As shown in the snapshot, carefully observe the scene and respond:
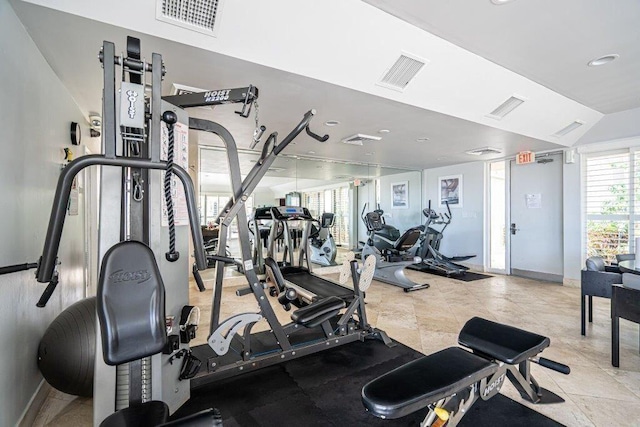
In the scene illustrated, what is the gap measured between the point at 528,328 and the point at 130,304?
3.77 meters

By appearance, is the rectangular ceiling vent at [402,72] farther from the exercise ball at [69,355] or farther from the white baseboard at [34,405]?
the white baseboard at [34,405]

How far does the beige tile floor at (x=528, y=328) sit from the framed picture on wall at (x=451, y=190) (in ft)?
6.63

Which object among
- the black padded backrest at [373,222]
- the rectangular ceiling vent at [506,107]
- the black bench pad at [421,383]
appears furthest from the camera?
the black padded backrest at [373,222]

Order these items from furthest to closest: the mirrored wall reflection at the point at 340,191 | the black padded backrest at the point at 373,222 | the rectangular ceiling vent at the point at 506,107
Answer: the mirrored wall reflection at the point at 340,191
the black padded backrest at the point at 373,222
the rectangular ceiling vent at the point at 506,107

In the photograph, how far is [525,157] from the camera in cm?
557

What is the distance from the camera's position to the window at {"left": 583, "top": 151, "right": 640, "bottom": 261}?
4.38m

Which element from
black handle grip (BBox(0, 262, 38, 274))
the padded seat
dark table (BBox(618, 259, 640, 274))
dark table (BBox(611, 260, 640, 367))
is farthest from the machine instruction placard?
dark table (BBox(618, 259, 640, 274))

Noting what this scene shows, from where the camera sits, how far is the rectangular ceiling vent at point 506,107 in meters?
3.56

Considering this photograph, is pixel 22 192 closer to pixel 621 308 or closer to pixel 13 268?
pixel 13 268

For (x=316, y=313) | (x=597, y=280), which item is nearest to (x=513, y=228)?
(x=597, y=280)

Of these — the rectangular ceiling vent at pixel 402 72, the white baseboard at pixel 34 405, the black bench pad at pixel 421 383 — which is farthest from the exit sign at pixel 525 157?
the white baseboard at pixel 34 405

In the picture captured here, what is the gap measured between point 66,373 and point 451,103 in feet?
13.4

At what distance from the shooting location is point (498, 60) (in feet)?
9.53

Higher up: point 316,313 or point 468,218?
point 468,218
